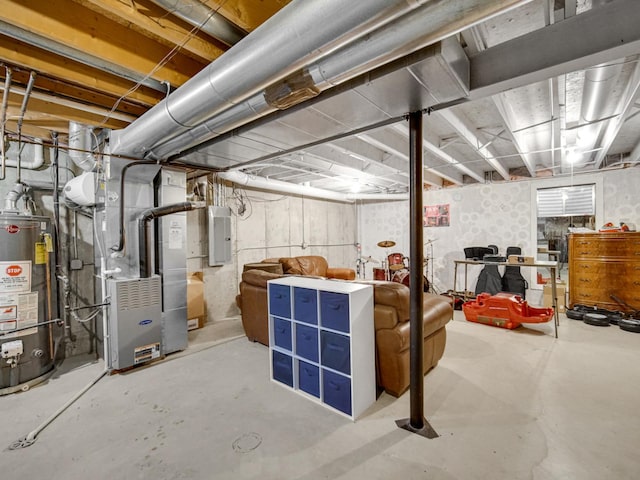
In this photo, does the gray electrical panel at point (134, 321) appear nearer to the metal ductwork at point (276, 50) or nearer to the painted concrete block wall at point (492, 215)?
the metal ductwork at point (276, 50)

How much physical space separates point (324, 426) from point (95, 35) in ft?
10.3

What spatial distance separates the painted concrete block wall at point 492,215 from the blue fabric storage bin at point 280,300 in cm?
522

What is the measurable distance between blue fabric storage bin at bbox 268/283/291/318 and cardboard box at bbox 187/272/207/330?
2211 millimetres

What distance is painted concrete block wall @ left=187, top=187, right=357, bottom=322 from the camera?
4871 millimetres

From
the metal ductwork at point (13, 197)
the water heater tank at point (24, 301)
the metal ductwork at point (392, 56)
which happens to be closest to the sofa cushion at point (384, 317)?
the metal ductwork at point (392, 56)

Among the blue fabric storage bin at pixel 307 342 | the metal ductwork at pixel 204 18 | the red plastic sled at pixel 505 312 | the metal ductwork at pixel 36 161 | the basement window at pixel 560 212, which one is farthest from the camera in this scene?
the basement window at pixel 560 212

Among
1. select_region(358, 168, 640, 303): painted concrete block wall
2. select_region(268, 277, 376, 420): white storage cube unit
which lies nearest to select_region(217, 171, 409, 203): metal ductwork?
select_region(358, 168, 640, 303): painted concrete block wall

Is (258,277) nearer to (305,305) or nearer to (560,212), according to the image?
(305,305)

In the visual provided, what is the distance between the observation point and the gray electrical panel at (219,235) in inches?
182

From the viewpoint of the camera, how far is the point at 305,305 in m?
2.45

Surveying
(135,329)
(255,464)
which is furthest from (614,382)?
(135,329)

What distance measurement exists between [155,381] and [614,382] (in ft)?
14.7

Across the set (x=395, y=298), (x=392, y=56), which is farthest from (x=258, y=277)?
(x=392, y=56)

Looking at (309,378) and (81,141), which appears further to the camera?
(81,141)
